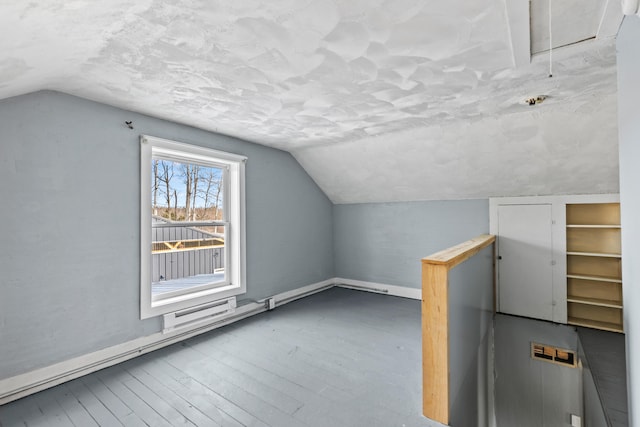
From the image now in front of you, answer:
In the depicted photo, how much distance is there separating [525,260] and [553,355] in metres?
1.20

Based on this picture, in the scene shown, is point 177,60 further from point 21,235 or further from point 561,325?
point 561,325

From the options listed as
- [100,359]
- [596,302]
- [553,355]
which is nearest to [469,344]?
[553,355]

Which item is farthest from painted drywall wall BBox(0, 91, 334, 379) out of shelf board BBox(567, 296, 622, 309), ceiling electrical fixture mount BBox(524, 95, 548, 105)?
shelf board BBox(567, 296, 622, 309)

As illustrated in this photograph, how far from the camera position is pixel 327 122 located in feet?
10.5

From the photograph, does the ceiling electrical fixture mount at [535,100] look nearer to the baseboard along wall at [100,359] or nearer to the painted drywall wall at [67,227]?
the painted drywall wall at [67,227]

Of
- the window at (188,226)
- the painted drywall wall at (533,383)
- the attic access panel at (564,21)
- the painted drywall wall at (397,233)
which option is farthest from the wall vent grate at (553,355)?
the window at (188,226)

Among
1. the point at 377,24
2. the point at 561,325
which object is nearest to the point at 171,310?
the point at 377,24

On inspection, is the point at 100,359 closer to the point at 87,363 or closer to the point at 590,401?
the point at 87,363

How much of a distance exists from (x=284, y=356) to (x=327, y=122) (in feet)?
7.84

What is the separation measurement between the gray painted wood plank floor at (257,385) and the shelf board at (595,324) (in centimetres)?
204

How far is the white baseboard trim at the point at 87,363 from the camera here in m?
2.12

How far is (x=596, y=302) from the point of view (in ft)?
11.5

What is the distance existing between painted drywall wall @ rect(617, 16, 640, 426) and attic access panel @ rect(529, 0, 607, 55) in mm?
141

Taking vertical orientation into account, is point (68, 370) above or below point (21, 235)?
below
